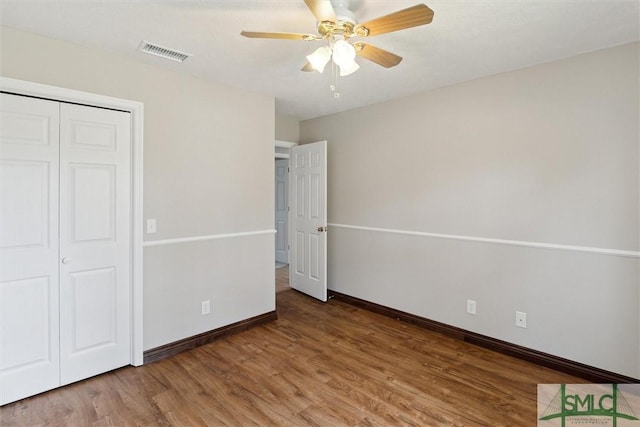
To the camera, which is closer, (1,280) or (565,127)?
(1,280)

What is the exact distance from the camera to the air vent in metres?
2.42

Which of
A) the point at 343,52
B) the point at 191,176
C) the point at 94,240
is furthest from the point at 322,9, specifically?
the point at 94,240

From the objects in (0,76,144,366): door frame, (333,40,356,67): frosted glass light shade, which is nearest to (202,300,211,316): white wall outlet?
(0,76,144,366): door frame

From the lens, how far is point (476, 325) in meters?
3.17

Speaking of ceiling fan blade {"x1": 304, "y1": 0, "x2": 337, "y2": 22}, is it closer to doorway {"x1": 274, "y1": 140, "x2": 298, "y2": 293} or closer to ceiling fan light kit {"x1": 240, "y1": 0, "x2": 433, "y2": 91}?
ceiling fan light kit {"x1": 240, "y1": 0, "x2": 433, "y2": 91}

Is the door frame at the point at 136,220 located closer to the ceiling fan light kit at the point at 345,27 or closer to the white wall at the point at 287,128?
the ceiling fan light kit at the point at 345,27

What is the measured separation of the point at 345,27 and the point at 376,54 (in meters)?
0.28

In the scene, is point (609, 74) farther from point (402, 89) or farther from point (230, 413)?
point (230, 413)

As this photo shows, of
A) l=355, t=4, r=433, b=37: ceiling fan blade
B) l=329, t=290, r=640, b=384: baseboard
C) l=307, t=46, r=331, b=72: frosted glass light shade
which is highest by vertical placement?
l=355, t=4, r=433, b=37: ceiling fan blade

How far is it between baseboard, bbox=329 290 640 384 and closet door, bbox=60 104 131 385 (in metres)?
2.60

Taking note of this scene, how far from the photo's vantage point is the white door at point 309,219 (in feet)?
14.2

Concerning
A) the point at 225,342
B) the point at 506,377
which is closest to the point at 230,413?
the point at 225,342

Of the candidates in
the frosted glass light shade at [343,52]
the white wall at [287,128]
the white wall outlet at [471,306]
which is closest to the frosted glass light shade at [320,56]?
the frosted glass light shade at [343,52]

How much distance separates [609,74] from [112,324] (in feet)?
13.4
